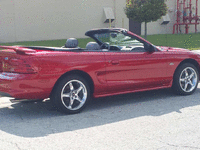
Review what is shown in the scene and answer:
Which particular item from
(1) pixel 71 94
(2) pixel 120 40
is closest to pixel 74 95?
(1) pixel 71 94

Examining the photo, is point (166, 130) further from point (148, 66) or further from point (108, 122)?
point (148, 66)

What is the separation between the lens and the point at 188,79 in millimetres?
6879

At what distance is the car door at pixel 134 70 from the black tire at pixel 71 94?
505mm

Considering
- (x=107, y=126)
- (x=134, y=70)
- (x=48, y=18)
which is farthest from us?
(x=48, y=18)

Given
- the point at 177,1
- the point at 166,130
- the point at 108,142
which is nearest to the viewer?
the point at 108,142

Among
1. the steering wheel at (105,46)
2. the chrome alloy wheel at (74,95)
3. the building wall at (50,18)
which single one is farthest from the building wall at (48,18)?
the chrome alloy wheel at (74,95)

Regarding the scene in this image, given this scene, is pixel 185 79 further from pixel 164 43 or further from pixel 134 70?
pixel 164 43

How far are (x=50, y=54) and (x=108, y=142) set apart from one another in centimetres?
179

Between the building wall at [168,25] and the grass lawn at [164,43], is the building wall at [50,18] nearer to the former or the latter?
the grass lawn at [164,43]

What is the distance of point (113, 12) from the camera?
26172mm

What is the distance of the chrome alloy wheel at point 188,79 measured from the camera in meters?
6.81

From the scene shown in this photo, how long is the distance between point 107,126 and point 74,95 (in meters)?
0.98

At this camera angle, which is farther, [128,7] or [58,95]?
[128,7]

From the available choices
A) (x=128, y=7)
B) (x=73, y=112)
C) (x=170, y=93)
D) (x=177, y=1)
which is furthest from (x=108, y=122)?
(x=177, y=1)
